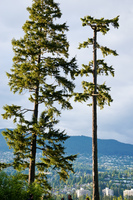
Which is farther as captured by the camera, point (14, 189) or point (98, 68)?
point (98, 68)

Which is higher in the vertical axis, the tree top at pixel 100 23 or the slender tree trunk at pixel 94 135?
the tree top at pixel 100 23

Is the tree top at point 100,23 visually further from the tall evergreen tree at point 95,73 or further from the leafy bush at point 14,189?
the leafy bush at point 14,189

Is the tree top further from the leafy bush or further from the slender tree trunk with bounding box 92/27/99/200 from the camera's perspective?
the leafy bush

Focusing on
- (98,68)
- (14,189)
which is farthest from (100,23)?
(14,189)

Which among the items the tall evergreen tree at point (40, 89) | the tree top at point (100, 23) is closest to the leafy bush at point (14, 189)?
the tall evergreen tree at point (40, 89)

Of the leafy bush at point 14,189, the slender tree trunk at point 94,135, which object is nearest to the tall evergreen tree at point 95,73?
the slender tree trunk at point 94,135

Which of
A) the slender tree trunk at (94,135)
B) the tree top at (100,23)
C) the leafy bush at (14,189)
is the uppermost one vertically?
the tree top at (100,23)

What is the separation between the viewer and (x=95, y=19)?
2048cm

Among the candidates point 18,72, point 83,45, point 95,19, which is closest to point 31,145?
point 18,72

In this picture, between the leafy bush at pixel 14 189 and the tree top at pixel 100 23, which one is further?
the tree top at pixel 100 23

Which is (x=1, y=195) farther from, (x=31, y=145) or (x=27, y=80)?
(x=27, y=80)

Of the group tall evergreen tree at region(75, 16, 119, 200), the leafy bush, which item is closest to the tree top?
tall evergreen tree at region(75, 16, 119, 200)

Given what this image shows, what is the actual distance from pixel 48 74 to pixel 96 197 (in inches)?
378

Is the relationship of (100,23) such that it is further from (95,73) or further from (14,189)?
(14,189)
